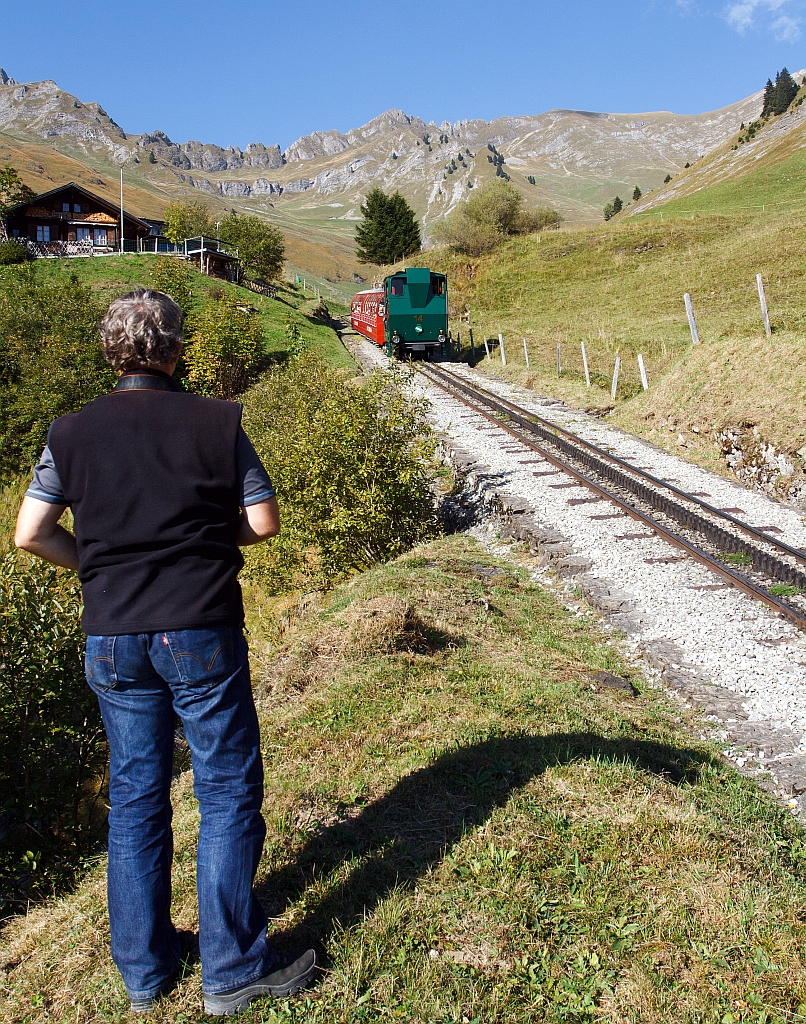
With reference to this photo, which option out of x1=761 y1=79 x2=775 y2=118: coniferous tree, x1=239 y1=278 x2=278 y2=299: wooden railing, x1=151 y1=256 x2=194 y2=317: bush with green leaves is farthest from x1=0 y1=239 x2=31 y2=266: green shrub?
x1=761 y1=79 x2=775 y2=118: coniferous tree

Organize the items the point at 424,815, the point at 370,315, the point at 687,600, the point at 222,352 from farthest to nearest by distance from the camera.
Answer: the point at 370,315, the point at 222,352, the point at 687,600, the point at 424,815

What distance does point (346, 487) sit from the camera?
9.63m

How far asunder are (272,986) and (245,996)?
3.6 inches

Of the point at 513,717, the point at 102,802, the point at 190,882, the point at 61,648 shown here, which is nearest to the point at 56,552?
the point at 190,882

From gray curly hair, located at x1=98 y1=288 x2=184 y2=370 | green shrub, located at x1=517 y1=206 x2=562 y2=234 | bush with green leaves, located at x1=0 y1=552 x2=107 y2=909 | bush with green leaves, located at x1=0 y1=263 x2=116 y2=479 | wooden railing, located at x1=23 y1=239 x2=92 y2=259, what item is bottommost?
bush with green leaves, located at x1=0 y1=552 x2=107 y2=909

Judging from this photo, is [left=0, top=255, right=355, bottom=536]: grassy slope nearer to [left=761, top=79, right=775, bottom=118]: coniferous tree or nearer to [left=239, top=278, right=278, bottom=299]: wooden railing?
[left=239, top=278, right=278, bottom=299]: wooden railing

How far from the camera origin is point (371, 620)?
5688mm

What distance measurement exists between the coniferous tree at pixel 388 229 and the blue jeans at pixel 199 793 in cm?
6519

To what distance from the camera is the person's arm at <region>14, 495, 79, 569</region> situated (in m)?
2.44

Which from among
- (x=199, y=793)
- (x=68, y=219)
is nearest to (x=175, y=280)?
(x=68, y=219)

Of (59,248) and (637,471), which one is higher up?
(59,248)

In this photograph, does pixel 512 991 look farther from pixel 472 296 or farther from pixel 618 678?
pixel 472 296

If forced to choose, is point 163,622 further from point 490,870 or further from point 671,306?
point 671,306

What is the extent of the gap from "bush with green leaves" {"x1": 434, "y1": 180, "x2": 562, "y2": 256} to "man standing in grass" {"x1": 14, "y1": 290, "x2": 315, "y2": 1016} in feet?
178
